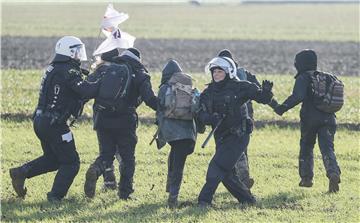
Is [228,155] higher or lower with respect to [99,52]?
lower

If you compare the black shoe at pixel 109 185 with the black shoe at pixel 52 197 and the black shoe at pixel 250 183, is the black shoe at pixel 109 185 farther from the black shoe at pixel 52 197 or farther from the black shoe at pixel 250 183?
the black shoe at pixel 250 183

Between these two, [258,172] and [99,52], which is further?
[258,172]

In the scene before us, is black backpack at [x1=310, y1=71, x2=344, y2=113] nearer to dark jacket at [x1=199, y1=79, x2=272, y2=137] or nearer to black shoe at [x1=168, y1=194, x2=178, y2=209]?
dark jacket at [x1=199, y1=79, x2=272, y2=137]

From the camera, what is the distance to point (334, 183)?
12.4m

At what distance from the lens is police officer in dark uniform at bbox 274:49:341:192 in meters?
12.4

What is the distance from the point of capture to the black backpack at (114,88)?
11.1 metres

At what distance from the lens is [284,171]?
1421 cm

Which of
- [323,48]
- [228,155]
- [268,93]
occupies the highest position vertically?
[268,93]

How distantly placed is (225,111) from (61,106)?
243 cm

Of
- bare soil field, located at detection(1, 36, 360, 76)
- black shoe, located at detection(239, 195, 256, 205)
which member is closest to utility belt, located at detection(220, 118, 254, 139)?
black shoe, located at detection(239, 195, 256, 205)

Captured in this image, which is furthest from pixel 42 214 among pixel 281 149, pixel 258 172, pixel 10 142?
pixel 281 149

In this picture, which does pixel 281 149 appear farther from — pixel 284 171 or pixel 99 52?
pixel 99 52

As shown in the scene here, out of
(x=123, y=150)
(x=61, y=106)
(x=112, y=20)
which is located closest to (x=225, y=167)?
(x=123, y=150)

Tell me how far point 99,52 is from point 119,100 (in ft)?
4.02
